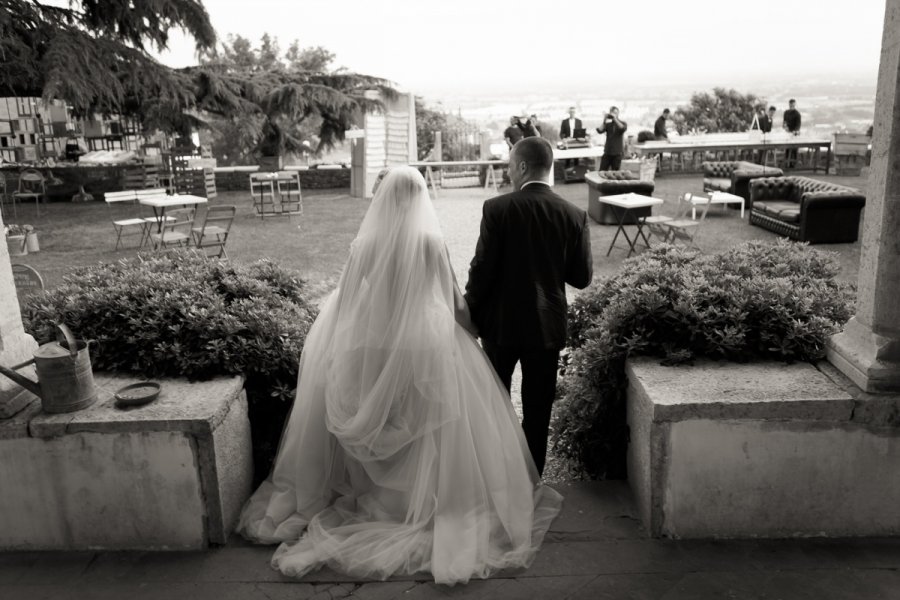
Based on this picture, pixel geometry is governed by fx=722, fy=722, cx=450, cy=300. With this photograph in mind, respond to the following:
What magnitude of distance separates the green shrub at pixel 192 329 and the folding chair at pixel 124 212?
7.83 meters

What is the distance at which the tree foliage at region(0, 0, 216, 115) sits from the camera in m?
13.8

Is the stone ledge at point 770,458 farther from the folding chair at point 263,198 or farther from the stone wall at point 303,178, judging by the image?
the stone wall at point 303,178

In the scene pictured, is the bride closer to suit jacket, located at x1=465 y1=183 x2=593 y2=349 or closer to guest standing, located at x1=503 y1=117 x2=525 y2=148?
suit jacket, located at x1=465 y1=183 x2=593 y2=349

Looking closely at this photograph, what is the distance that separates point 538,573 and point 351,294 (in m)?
1.40

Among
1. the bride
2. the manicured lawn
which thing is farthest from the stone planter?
the bride

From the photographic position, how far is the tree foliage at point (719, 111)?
2797 cm

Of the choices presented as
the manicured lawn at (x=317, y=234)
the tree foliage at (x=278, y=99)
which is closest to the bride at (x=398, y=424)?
the manicured lawn at (x=317, y=234)

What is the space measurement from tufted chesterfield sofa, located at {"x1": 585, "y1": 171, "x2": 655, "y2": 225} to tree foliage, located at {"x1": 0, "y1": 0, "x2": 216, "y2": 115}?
9.22 metres

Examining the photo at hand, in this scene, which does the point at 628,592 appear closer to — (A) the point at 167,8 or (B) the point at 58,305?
(B) the point at 58,305

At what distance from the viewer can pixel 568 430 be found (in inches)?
146

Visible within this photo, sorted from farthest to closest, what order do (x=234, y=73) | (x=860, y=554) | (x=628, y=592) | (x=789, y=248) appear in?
(x=234, y=73), (x=789, y=248), (x=860, y=554), (x=628, y=592)

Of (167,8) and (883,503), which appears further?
(167,8)

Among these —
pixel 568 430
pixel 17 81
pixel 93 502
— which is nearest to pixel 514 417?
pixel 568 430

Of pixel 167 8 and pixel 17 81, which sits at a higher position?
pixel 167 8
